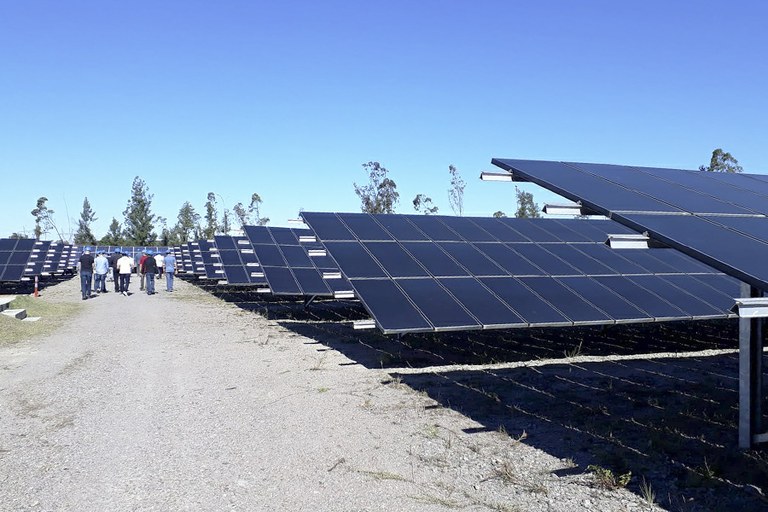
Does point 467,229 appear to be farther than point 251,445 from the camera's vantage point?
Yes

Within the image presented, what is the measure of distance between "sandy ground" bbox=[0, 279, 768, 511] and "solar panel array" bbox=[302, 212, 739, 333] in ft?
2.83

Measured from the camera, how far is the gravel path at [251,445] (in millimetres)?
4879

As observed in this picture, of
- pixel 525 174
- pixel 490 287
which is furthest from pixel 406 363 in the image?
pixel 525 174

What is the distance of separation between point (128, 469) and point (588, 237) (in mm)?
12990

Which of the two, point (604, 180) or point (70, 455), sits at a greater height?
point (604, 180)

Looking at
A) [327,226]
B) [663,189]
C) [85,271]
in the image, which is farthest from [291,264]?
[663,189]

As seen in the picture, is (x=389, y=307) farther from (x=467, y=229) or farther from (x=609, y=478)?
(x=467, y=229)

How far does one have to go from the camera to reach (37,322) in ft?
52.2

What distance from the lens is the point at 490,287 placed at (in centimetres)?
1094

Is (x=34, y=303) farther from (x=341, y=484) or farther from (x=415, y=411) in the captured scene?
(x=341, y=484)

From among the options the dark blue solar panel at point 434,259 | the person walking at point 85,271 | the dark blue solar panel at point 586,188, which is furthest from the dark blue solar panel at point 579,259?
the person walking at point 85,271

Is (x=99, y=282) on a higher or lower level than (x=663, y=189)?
lower

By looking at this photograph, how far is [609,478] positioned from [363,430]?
2557 millimetres

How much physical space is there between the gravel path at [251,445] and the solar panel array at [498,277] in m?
1.38
